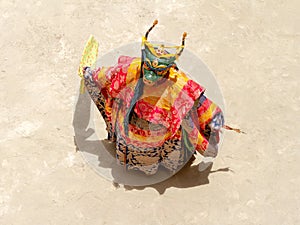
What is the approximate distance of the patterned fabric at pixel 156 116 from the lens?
3.68 m

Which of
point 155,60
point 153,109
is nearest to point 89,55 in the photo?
point 153,109

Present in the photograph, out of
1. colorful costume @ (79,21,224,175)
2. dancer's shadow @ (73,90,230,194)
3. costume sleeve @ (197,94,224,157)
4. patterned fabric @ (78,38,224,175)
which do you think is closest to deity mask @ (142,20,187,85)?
colorful costume @ (79,21,224,175)

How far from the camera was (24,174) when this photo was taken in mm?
4637

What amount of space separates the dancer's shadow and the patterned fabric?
162 millimetres

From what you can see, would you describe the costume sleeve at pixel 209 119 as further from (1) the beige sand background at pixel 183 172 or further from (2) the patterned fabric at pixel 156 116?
(1) the beige sand background at pixel 183 172

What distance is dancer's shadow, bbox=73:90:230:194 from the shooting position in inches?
182

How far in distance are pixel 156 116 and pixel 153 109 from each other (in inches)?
2.6

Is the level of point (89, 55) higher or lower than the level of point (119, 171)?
higher

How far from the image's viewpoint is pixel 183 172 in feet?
15.3

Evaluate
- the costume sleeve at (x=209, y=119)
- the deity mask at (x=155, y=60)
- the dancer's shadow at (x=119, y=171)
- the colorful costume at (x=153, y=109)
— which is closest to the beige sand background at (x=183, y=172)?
the dancer's shadow at (x=119, y=171)

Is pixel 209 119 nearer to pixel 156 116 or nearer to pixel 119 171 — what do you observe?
pixel 156 116

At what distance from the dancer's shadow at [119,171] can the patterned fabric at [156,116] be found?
0.53 feet

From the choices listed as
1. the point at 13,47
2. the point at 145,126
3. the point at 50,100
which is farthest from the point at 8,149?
the point at 145,126

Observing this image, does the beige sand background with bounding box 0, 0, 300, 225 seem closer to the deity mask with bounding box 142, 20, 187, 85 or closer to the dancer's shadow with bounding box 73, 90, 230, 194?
the dancer's shadow with bounding box 73, 90, 230, 194
